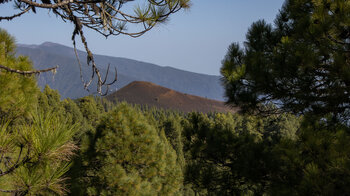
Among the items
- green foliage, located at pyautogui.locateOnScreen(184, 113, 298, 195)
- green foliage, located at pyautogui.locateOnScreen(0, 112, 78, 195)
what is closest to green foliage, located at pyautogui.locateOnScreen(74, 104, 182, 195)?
green foliage, located at pyautogui.locateOnScreen(184, 113, 298, 195)

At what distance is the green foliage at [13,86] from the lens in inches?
135

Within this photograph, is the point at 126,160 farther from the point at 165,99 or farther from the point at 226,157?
the point at 165,99

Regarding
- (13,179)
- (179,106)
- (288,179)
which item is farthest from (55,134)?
(179,106)

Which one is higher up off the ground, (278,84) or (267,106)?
(278,84)

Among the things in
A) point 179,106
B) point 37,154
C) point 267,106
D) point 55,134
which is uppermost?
point 267,106

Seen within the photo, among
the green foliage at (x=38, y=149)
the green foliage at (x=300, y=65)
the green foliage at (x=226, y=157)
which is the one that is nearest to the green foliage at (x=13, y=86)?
the green foliage at (x=38, y=149)

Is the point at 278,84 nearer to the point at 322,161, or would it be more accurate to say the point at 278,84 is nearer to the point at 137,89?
the point at 322,161

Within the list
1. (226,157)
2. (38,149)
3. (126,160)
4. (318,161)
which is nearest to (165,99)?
(126,160)

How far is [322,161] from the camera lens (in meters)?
3.66

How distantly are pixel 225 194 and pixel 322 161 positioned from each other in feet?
9.99

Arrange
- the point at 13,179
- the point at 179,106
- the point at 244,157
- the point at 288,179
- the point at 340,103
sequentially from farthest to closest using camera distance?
the point at 179,106 → the point at 244,157 → the point at 340,103 → the point at 288,179 → the point at 13,179

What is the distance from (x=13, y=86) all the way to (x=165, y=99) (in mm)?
157102

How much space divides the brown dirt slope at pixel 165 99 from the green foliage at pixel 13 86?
141 metres

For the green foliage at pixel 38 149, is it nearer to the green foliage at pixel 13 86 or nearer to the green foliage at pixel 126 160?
the green foliage at pixel 13 86
